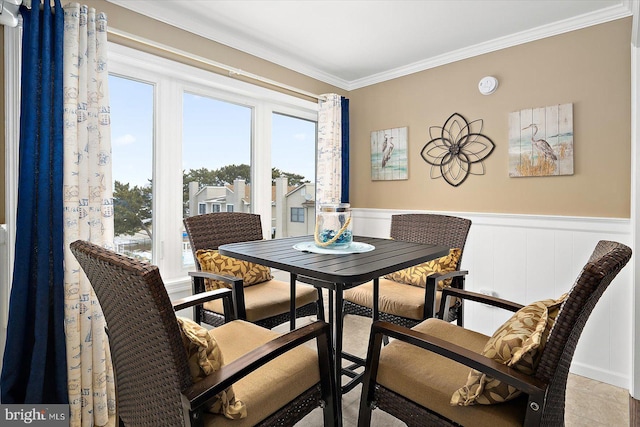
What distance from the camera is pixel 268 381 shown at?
4.09 feet

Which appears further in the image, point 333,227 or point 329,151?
point 329,151

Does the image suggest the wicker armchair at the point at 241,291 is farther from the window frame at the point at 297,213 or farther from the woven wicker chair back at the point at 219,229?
the window frame at the point at 297,213

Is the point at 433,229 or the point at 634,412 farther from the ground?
the point at 433,229

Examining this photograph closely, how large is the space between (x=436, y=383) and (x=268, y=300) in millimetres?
1185

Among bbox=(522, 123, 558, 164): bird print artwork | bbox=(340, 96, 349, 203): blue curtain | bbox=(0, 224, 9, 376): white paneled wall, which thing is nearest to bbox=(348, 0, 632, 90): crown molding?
bbox=(340, 96, 349, 203): blue curtain

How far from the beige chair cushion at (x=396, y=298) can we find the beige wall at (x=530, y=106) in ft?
3.95

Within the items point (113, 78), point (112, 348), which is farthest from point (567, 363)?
point (113, 78)

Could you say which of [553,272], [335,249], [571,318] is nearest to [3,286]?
[335,249]

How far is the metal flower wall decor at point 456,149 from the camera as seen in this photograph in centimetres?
307

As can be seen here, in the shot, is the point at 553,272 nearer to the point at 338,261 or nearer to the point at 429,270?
the point at 429,270

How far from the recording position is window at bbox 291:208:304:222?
3676mm

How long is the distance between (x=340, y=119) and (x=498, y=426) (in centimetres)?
313

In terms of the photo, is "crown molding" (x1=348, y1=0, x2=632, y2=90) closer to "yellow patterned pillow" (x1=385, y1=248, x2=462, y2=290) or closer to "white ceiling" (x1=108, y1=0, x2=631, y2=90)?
"white ceiling" (x1=108, y1=0, x2=631, y2=90)

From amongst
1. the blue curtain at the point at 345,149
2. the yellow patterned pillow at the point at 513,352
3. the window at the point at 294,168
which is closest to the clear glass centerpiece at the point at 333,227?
the yellow patterned pillow at the point at 513,352
